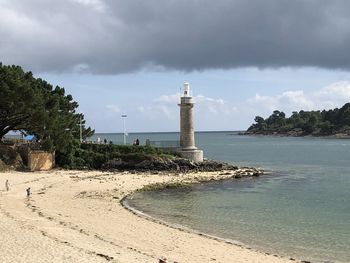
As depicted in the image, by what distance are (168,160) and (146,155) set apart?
242 centimetres

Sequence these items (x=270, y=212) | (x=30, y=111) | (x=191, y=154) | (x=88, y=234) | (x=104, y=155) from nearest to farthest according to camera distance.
Result: (x=88, y=234)
(x=270, y=212)
(x=30, y=111)
(x=104, y=155)
(x=191, y=154)

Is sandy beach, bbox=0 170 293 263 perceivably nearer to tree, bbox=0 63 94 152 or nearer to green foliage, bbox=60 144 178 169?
tree, bbox=0 63 94 152

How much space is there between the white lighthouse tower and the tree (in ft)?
41.0

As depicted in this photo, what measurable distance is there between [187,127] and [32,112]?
18.7 m

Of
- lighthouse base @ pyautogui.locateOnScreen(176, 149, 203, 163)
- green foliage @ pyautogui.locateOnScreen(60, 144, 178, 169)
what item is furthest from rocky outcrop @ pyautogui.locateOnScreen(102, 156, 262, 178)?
lighthouse base @ pyautogui.locateOnScreen(176, 149, 203, 163)

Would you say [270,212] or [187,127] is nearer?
[270,212]

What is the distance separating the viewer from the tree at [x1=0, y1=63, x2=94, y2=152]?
42969 millimetres

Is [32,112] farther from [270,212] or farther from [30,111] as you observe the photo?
[270,212]

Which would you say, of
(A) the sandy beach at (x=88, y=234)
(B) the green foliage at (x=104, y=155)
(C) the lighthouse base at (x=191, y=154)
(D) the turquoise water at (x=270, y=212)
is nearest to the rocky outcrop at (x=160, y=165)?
(B) the green foliage at (x=104, y=155)

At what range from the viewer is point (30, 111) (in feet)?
144

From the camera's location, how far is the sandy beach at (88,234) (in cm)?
1551

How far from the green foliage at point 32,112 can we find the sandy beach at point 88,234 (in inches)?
398

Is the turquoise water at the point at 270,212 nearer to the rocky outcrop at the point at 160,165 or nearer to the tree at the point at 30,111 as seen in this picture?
the rocky outcrop at the point at 160,165

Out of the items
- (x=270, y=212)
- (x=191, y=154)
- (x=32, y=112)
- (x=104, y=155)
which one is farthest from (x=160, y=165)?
(x=270, y=212)
